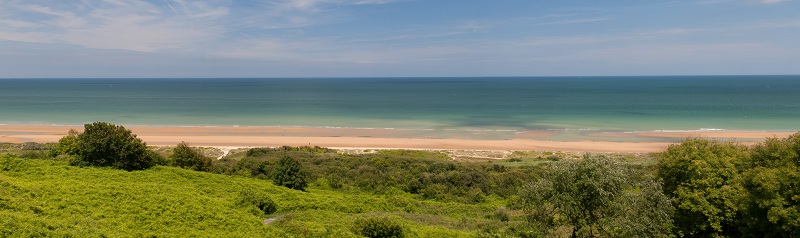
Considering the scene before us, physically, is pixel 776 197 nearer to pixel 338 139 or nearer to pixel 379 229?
pixel 379 229

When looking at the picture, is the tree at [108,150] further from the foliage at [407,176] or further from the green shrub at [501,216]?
the green shrub at [501,216]

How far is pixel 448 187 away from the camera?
30.6 m

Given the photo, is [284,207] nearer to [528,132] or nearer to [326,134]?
[326,134]

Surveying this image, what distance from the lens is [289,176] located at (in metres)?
26.2

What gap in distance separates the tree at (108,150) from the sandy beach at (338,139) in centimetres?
3263

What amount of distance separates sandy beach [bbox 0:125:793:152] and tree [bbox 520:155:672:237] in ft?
130

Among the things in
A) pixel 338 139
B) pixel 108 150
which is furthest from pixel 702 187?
pixel 338 139

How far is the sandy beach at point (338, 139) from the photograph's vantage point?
56000 millimetres

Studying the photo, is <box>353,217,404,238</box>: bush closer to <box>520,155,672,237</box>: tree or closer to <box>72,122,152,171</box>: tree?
<box>520,155,672,237</box>: tree

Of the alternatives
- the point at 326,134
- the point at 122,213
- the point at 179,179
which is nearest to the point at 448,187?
the point at 179,179

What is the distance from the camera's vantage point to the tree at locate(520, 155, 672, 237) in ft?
46.6

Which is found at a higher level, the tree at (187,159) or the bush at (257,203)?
the tree at (187,159)

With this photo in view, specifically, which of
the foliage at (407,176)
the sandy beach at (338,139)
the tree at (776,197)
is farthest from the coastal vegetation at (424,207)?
the sandy beach at (338,139)

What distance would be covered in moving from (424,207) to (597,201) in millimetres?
11533
